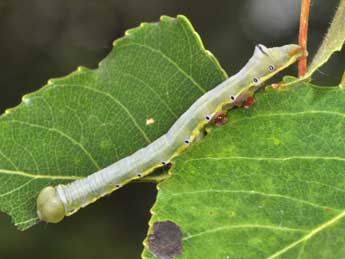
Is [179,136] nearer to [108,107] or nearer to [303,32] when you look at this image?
[108,107]

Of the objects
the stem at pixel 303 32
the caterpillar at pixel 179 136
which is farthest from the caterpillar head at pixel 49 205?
the stem at pixel 303 32

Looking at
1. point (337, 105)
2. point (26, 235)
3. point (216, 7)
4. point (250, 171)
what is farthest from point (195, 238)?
point (216, 7)

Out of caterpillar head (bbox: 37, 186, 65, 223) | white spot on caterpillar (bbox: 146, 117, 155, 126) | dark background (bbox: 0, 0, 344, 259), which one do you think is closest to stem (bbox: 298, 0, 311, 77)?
white spot on caterpillar (bbox: 146, 117, 155, 126)

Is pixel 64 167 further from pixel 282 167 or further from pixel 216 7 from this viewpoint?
pixel 216 7

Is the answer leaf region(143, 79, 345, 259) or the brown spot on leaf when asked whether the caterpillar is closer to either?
leaf region(143, 79, 345, 259)

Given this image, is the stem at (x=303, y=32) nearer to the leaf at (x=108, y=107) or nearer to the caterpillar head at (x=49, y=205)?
the leaf at (x=108, y=107)

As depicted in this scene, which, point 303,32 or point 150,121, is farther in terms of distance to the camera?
point 150,121

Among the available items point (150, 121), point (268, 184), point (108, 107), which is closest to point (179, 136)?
point (150, 121)
